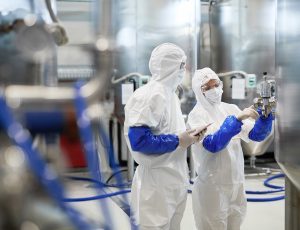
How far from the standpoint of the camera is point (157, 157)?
60.8 inches

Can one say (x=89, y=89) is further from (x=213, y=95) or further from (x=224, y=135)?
(x=213, y=95)

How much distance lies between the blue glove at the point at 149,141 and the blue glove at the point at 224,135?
25 centimetres

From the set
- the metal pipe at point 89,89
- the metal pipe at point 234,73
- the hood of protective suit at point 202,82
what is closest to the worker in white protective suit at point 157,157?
the hood of protective suit at point 202,82

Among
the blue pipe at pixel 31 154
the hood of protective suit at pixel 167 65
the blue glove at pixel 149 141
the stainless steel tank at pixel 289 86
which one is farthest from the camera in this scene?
the hood of protective suit at pixel 167 65

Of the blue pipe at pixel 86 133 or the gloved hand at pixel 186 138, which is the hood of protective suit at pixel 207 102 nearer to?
the gloved hand at pixel 186 138

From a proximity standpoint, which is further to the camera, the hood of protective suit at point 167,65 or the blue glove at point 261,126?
the blue glove at point 261,126

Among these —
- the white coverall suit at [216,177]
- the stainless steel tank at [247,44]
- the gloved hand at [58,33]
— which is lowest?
the white coverall suit at [216,177]

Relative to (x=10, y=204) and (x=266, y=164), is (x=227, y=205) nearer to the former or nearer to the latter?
(x=10, y=204)

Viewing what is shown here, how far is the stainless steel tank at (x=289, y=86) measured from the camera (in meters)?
1.09

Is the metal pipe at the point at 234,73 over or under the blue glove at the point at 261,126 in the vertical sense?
over

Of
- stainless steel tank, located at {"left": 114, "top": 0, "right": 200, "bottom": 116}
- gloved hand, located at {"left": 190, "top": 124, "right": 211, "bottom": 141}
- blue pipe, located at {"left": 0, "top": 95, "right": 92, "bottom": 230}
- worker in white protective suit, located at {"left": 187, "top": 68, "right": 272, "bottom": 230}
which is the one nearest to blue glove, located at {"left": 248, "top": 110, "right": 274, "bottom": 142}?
worker in white protective suit, located at {"left": 187, "top": 68, "right": 272, "bottom": 230}

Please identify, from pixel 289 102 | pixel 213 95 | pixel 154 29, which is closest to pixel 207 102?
pixel 213 95

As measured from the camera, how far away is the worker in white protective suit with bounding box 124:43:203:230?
59.5 inches

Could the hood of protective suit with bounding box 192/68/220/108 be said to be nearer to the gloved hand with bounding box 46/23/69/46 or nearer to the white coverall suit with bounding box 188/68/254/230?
the white coverall suit with bounding box 188/68/254/230
